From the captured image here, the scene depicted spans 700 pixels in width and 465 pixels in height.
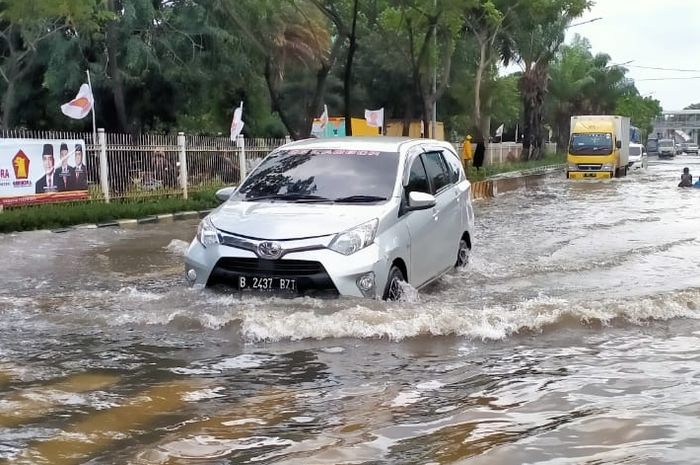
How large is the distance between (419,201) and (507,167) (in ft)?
119

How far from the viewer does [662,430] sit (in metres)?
4.30

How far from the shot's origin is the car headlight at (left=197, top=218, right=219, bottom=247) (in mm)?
7211

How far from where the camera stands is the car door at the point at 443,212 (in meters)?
8.59

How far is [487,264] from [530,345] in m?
4.32

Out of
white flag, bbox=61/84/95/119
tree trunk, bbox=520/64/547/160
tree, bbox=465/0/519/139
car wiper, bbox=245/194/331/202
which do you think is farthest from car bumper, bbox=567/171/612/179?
car wiper, bbox=245/194/331/202

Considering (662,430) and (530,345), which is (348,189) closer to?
(530,345)

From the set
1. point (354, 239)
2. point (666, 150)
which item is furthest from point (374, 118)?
point (666, 150)

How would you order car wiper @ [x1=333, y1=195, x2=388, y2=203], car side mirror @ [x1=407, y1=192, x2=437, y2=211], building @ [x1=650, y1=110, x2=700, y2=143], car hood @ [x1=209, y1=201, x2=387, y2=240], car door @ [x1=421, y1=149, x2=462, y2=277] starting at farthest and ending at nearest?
building @ [x1=650, y1=110, x2=700, y2=143] < car door @ [x1=421, y1=149, x2=462, y2=277] < car side mirror @ [x1=407, y1=192, x2=437, y2=211] < car wiper @ [x1=333, y1=195, x2=388, y2=203] < car hood @ [x1=209, y1=201, x2=387, y2=240]

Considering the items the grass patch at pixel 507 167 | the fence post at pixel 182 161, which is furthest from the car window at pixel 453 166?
the grass patch at pixel 507 167

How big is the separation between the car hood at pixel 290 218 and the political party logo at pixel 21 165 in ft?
34.1

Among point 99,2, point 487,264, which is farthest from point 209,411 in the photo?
point 99,2

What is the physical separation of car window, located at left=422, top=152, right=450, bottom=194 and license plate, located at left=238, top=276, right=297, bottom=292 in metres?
2.45

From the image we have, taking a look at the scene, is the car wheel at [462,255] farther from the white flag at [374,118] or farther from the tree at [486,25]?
the tree at [486,25]

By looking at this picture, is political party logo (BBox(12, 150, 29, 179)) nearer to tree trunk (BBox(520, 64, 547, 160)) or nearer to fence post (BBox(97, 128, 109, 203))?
fence post (BBox(97, 128, 109, 203))
